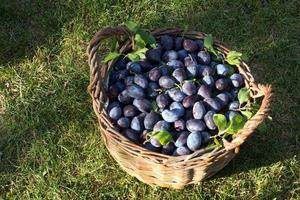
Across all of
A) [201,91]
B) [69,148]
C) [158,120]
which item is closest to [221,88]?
[201,91]

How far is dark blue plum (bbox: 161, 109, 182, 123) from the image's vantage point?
193 centimetres

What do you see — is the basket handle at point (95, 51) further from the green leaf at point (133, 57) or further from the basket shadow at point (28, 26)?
the basket shadow at point (28, 26)

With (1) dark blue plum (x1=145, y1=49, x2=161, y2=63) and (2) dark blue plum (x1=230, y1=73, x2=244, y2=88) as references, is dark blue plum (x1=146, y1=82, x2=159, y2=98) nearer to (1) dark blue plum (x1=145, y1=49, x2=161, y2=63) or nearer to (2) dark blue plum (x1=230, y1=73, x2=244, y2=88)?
(1) dark blue plum (x1=145, y1=49, x2=161, y2=63)

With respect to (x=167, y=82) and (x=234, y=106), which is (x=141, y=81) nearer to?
(x=167, y=82)

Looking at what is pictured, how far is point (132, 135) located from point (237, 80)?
1.52 feet

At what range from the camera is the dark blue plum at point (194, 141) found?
187cm

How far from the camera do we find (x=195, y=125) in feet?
6.29

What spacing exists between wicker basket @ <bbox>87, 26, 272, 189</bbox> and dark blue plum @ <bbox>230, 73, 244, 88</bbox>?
0.02 meters

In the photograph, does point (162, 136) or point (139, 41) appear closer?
point (162, 136)

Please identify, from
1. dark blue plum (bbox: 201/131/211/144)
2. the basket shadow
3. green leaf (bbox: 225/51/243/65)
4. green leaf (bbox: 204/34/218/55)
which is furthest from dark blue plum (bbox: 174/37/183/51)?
the basket shadow

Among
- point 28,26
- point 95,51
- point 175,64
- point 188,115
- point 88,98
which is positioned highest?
point 95,51

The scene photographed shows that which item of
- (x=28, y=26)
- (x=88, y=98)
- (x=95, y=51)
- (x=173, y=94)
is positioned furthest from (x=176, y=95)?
(x=28, y=26)

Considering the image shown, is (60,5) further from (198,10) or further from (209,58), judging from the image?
(209,58)

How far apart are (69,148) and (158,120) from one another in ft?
1.78
